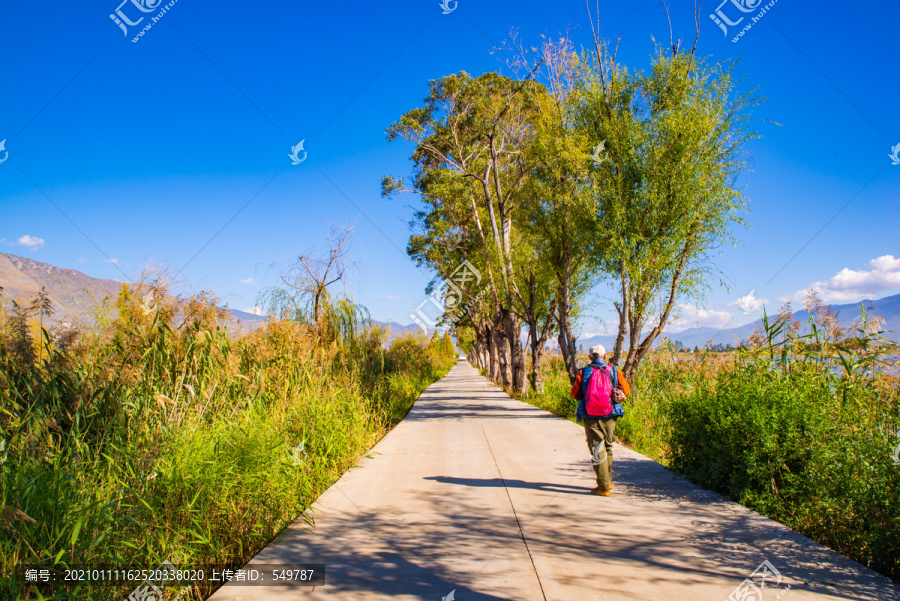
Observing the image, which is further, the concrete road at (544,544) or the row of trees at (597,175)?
the row of trees at (597,175)

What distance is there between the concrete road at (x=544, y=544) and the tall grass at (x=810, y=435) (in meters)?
0.30

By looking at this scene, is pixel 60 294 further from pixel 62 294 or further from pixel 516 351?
pixel 516 351

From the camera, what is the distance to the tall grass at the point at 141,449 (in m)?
3.18

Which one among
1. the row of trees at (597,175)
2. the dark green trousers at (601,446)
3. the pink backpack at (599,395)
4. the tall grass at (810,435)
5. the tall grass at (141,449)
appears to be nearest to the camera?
the tall grass at (141,449)

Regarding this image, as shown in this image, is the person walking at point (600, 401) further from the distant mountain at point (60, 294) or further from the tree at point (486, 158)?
the tree at point (486, 158)


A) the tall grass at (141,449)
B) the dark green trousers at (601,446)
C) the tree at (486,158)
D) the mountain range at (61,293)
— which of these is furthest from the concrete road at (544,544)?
the tree at (486,158)

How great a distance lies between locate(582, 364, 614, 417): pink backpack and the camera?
6.12 meters

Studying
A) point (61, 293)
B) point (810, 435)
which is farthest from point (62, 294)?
point (810, 435)

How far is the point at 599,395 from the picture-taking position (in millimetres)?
6137

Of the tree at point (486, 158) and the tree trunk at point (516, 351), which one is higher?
the tree at point (486, 158)

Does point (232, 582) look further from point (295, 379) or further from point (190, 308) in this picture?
point (295, 379)

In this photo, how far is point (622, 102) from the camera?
12.6 m

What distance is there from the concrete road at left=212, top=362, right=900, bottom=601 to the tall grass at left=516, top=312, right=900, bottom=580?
296mm

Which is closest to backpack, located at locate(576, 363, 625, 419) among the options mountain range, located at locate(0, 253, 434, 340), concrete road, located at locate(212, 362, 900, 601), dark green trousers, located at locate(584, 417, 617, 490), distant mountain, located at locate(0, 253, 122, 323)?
dark green trousers, located at locate(584, 417, 617, 490)
